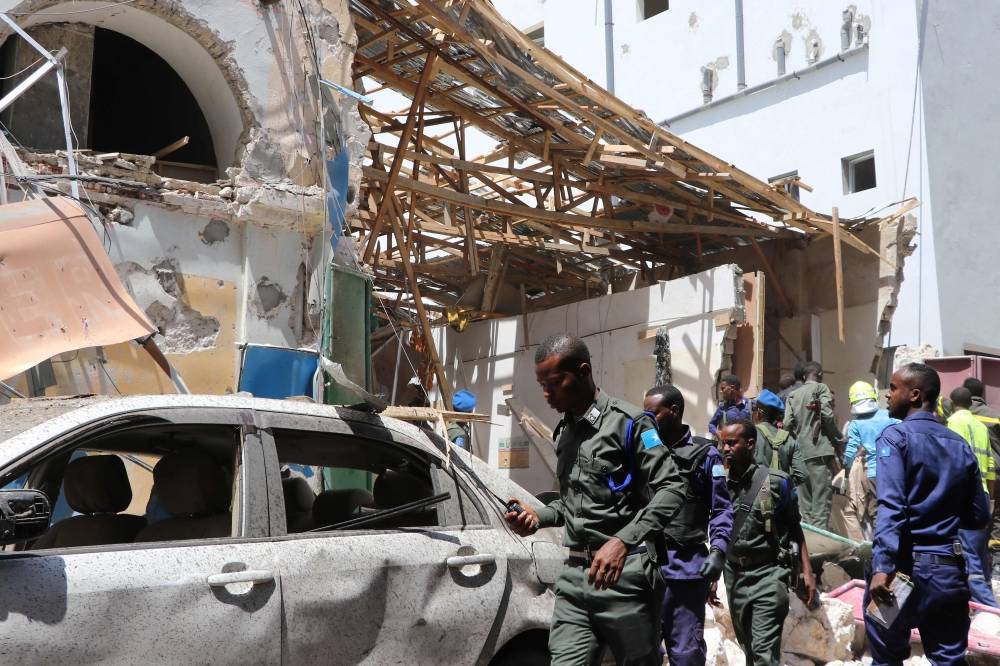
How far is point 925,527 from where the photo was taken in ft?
15.0

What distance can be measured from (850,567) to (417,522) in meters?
5.39

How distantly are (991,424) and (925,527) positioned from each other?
543 cm

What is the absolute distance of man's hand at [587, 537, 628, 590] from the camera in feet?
12.6

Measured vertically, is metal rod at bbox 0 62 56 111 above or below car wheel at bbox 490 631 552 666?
above

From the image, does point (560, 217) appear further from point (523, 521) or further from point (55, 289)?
point (523, 521)

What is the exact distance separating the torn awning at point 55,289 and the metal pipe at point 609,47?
1513 centimetres

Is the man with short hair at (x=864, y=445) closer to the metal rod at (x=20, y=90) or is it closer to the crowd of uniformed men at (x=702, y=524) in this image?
the crowd of uniformed men at (x=702, y=524)

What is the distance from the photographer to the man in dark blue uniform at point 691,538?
517cm

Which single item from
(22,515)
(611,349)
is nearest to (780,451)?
(611,349)

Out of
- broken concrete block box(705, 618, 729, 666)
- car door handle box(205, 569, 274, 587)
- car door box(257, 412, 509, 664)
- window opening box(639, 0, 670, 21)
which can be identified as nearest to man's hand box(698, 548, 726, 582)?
car door box(257, 412, 509, 664)

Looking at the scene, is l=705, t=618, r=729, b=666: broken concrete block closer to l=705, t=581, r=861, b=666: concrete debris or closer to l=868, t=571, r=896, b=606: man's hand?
l=705, t=581, r=861, b=666: concrete debris

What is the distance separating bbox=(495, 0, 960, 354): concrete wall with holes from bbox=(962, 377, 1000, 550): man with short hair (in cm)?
424

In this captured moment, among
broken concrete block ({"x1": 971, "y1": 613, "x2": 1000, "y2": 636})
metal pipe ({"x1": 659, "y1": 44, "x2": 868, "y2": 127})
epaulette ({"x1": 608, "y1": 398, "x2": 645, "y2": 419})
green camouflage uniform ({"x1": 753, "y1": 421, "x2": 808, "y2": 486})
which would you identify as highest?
metal pipe ({"x1": 659, "y1": 44, "x2": 868, "y2": 127})

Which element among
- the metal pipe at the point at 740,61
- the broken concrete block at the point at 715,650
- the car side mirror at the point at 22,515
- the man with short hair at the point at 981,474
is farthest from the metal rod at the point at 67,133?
the metal pipe at the point at 740,61
